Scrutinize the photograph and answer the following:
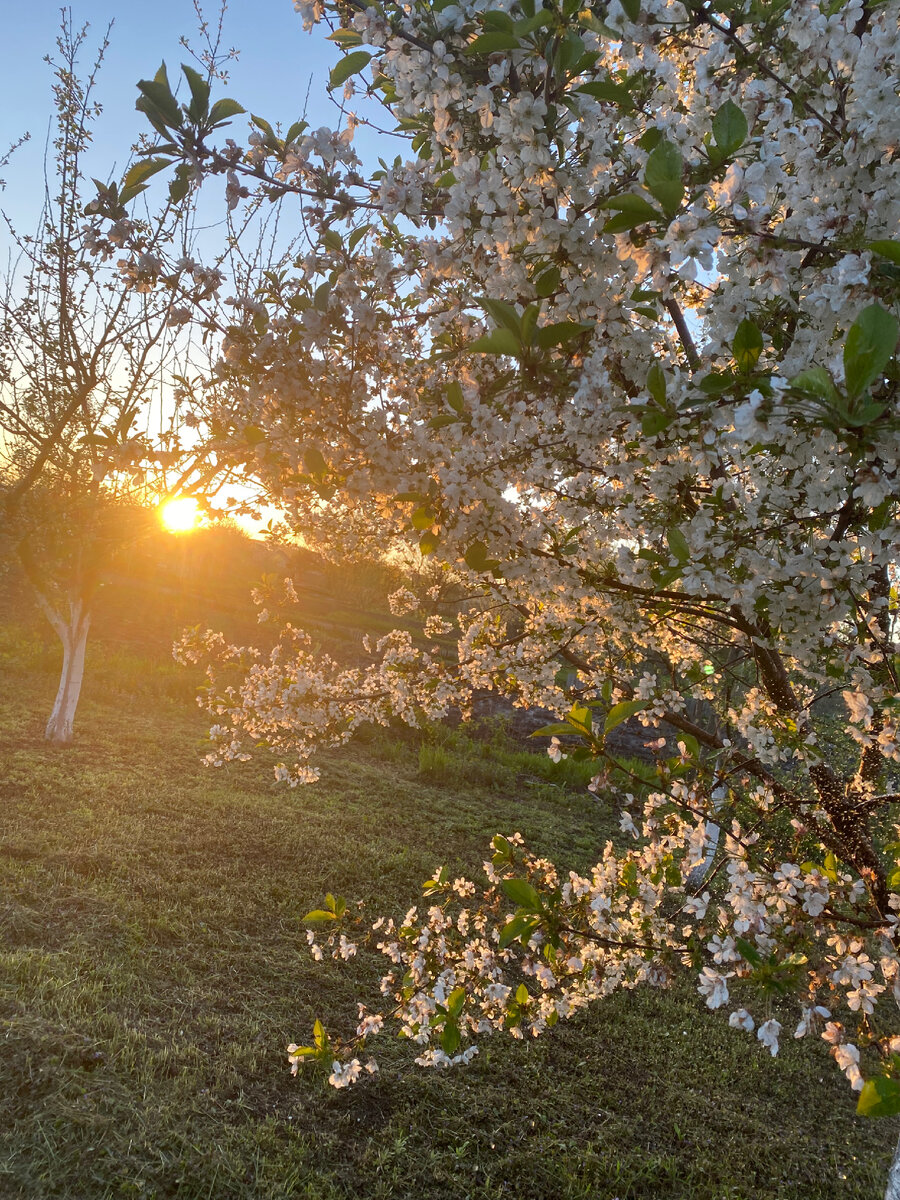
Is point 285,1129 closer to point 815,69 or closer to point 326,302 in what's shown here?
point 326,302

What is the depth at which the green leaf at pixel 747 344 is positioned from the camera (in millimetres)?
972

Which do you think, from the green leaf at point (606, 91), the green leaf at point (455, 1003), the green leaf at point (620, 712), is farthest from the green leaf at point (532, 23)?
the green leaf at point (455, 1003)

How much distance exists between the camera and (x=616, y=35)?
1391 millimetres

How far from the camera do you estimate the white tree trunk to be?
7621 mm

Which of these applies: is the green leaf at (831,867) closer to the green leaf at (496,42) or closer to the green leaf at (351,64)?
the green leaf at (496,42)

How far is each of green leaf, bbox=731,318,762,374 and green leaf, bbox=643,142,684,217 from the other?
21 cm

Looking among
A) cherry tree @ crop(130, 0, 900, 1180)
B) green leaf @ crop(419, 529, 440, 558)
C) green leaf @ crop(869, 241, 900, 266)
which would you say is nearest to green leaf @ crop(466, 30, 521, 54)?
cherry tree @ crop(130, 0, 900, 1180)

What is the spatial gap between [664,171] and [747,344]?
275 millimetres

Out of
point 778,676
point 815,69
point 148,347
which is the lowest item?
point 778,676

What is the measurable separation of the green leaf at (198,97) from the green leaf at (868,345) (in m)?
1.46

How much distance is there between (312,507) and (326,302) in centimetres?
73

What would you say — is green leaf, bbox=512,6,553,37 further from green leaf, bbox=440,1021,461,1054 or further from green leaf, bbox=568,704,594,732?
green leaf, bbox=440,1021,461,1054

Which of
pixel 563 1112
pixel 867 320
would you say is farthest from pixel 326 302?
pixel 563 1112

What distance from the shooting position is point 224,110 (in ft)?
5.12
